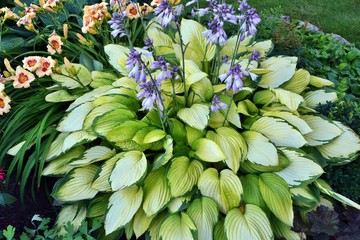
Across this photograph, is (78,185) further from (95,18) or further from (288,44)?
(288,44)

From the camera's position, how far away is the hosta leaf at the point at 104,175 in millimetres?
2316

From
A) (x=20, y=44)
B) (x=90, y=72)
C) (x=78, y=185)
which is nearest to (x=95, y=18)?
(x=90, y=72)

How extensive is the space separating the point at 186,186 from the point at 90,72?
1210 mm

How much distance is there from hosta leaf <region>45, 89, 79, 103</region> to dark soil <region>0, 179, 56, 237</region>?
568 millimetres

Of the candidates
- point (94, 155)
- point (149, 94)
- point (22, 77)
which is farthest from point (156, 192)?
point (22, 77)

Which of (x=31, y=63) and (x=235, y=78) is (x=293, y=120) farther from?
(x=31, y=63)

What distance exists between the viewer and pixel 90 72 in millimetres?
3012

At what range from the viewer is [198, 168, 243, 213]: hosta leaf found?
7.25ft

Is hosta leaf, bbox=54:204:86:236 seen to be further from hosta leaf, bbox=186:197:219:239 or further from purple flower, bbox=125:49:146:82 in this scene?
purple flower, bbox=125:49:146:82

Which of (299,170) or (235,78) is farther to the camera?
(299,170)

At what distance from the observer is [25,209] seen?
2.63m

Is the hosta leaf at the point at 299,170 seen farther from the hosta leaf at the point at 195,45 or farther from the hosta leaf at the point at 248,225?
the hosta leaf at the point at 195,45

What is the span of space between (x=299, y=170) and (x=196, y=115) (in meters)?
0.63

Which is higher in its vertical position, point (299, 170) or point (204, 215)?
point (299, 170)
